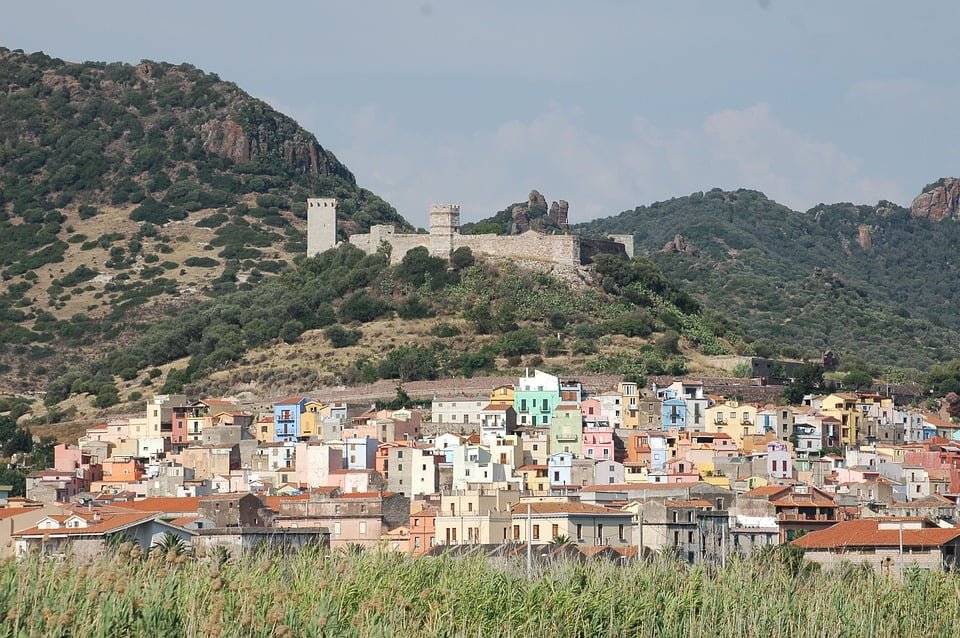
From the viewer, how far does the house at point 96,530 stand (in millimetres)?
36406

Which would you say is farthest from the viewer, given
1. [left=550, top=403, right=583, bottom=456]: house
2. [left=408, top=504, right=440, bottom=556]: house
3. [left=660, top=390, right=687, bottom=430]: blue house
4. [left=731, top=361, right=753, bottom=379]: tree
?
[left=731, top=361, right=753, bottom=379]: tree

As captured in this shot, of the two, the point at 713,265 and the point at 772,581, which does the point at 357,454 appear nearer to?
the point at 772,581

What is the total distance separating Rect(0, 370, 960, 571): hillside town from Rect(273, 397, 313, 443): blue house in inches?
2.7

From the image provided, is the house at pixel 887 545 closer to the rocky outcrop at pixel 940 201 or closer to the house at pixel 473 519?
the house at pixel 473 519

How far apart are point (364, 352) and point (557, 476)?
21874mm

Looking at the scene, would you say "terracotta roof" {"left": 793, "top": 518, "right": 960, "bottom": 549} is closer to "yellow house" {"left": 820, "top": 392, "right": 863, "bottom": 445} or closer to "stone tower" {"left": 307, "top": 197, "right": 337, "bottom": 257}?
"yellow house" {"left": 820, "top": 392, "right": 863, "bottom": 445}

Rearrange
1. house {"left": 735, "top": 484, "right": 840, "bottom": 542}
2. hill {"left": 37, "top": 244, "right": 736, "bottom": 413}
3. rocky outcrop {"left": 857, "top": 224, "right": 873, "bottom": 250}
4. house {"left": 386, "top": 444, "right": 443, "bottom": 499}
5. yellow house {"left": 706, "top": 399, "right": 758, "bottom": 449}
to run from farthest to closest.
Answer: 1. rocky outcrop {"left": 857, "top": 224, "right": 873, "bottom": 250}
2. hill {"left": 37, "top": 244, "right": 736, "bottom": 413}
3. yellow house {"left": 706, "top": 399, "right": 758, "bottom": 449}
4. house {"left": 386, "top": 444, "right": 443, "bottom": 499}
5. house {"left": 735, "top": 484, "right": 840, "bottom": 542}

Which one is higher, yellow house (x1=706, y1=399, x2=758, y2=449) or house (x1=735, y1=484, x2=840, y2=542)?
yellow house (x1=706, y1=399, x2=758, y2=449)

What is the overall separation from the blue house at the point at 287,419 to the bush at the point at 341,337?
9.95 m

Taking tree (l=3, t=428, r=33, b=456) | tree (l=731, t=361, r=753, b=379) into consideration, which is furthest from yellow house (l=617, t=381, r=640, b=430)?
tree (l=3, t=428, r=33, b=456)

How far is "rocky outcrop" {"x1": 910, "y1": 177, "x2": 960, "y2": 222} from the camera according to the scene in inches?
6314

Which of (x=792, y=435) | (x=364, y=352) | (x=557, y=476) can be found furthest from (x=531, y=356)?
(x=557, y=476)

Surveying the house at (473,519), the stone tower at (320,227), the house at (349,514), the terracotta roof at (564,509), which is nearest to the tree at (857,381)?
the stone tower at (320,227)

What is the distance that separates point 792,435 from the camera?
6353cm
